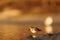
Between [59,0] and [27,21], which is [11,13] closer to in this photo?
[27,21]

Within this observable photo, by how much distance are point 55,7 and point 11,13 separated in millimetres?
1917

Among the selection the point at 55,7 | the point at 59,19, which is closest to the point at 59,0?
the point at 55,7

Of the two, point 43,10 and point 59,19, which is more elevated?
point 43,10

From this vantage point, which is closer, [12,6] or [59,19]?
[59,19]

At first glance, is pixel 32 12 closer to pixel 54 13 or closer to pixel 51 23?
pixel 54 13

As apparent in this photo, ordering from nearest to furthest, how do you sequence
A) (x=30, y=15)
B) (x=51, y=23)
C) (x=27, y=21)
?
(x=51, y=23), (x=27, y=21), (x=30, y=15)

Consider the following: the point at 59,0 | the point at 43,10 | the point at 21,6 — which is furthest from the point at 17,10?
the point at 59,0

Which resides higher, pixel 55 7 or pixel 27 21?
pixel 55 7

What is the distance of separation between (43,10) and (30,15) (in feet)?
2.21

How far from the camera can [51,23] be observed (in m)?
9.16

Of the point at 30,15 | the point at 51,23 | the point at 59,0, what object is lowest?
the point at 51,23

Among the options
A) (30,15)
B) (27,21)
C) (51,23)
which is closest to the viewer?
(51,23)

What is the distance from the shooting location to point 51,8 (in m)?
10.9

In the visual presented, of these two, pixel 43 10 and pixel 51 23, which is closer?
pixel 51 23
